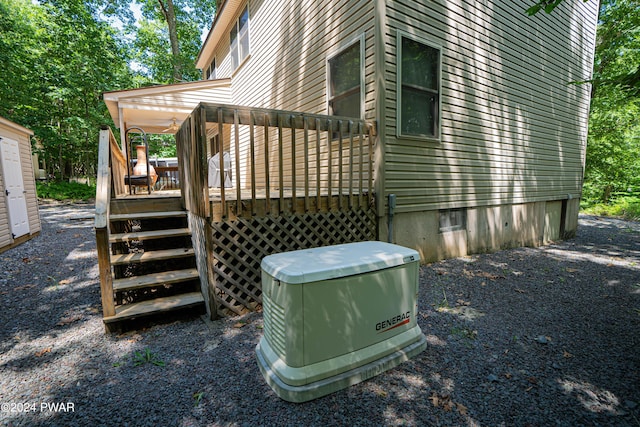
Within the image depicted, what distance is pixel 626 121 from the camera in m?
14.6

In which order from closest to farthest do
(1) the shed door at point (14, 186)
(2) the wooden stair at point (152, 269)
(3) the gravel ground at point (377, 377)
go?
(3) the gravel ground at point (377, 377)
(2) the wooden stair at point (152, 269)
(1) the shed door at point (14, 186)

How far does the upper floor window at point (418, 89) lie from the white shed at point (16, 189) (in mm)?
8065

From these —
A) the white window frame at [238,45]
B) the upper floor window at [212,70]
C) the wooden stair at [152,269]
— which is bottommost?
the wooden stair at [152,269]

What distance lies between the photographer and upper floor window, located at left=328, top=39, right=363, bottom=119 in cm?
478

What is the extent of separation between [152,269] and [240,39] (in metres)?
8.47

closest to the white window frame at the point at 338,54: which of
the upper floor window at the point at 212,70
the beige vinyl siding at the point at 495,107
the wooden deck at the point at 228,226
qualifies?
the beige vinyl siding at the point at 495,107

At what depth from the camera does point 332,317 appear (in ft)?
6.98

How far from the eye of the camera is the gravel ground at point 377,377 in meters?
1.97

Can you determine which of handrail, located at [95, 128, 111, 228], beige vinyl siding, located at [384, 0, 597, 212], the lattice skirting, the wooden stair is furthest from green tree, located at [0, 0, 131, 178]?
beige vinyl siding, located at [384, 0, 597, 212]

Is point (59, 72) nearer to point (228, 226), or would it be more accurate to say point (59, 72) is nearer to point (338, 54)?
point (338, 54)

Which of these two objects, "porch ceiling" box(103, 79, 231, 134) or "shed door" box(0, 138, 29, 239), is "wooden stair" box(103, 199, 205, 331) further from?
"porch ceiling" box(103, 79, 231, 134)

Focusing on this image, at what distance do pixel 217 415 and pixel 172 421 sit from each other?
27 centimetres

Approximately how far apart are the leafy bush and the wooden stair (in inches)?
547

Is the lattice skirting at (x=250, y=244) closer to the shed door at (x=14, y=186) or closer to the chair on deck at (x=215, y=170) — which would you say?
the chair on deck at (x=215, y=170)
